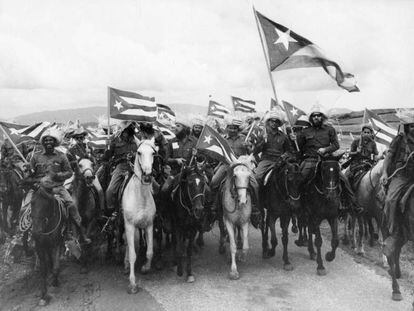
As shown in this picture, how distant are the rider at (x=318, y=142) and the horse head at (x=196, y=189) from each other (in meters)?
2.55

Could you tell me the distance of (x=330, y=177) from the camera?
9227mm

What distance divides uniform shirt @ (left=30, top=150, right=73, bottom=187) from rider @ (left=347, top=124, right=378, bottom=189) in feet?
26.2

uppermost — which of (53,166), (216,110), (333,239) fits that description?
(216,110)

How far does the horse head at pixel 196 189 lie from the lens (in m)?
8.98

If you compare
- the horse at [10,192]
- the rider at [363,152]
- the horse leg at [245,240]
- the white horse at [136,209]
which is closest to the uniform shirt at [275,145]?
the horse leg at [245,240]

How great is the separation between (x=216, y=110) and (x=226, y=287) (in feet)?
47.9

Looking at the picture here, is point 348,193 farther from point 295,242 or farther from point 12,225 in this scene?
point 12,225

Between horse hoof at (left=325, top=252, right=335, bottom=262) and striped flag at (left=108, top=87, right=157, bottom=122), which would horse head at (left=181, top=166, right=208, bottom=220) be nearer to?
striped flag at (left=108, top=87, right=157, bottom=122)

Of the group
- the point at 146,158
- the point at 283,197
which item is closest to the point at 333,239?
the point at 283,197

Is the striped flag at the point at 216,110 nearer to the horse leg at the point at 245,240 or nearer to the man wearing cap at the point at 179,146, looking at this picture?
the man wearing cap at the point at 179,146

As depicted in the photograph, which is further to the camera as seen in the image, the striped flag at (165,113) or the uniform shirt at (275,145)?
the striped flag at (165,113)

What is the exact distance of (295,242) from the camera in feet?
39.9

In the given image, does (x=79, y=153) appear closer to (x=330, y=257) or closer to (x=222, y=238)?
(x=222, y=238)

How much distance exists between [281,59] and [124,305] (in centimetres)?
658
